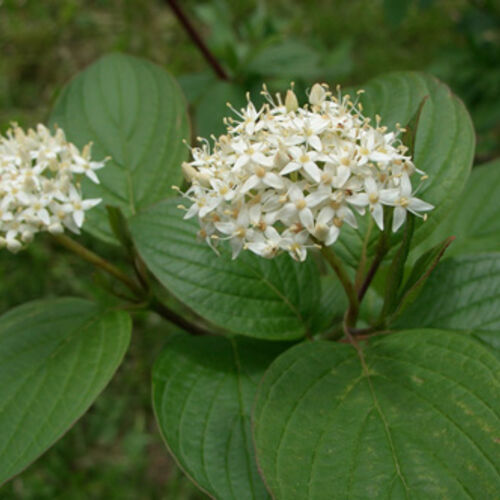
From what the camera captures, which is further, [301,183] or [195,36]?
[195,36]

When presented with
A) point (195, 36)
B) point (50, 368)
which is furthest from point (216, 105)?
point (50, 368)

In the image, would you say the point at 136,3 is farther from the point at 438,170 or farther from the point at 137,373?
the point at 438,170

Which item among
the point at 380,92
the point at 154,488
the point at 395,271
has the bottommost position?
the point at 154,488

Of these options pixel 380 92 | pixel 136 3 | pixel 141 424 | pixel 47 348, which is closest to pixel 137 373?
pixel 141 424

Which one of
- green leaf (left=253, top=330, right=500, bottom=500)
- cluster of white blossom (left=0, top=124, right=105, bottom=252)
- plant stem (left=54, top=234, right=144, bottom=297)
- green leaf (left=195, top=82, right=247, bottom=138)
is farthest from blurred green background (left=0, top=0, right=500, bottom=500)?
green leaf (left=253, top=330, right=500, bottom=500)

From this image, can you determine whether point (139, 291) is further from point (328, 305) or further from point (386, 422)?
point (386, 422)

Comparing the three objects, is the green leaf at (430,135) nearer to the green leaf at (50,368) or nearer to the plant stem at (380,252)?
the plant stem at (380,252)
